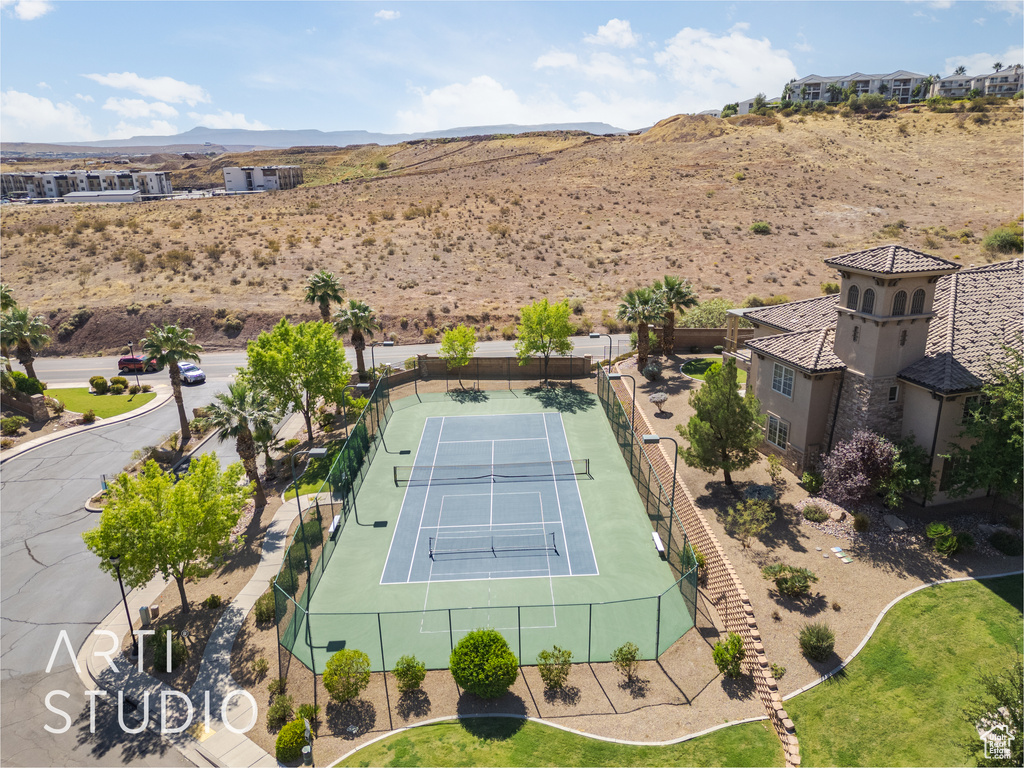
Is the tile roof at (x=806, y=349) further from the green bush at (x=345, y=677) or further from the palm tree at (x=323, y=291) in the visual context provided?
the palm tree at (x=323, y=291)

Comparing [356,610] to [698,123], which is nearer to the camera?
[356,610]

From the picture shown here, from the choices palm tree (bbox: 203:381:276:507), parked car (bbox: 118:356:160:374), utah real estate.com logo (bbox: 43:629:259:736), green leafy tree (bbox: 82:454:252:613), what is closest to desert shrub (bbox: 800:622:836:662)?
utah real estate.com logo (bbox: 43:629:259:736)

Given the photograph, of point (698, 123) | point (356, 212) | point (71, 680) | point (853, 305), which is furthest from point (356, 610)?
point (698, 123)

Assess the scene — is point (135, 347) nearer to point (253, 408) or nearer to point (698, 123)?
point (253, 408)

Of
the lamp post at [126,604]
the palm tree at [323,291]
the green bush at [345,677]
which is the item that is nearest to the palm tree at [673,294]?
the palm tree at [323,291]

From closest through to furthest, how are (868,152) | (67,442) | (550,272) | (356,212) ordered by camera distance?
(67,442) < (550,272) < (356,212) < (868,152)

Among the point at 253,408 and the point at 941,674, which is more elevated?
the point at 253,408

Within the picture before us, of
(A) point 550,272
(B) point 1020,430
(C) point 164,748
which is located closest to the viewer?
(C) point 164,748
